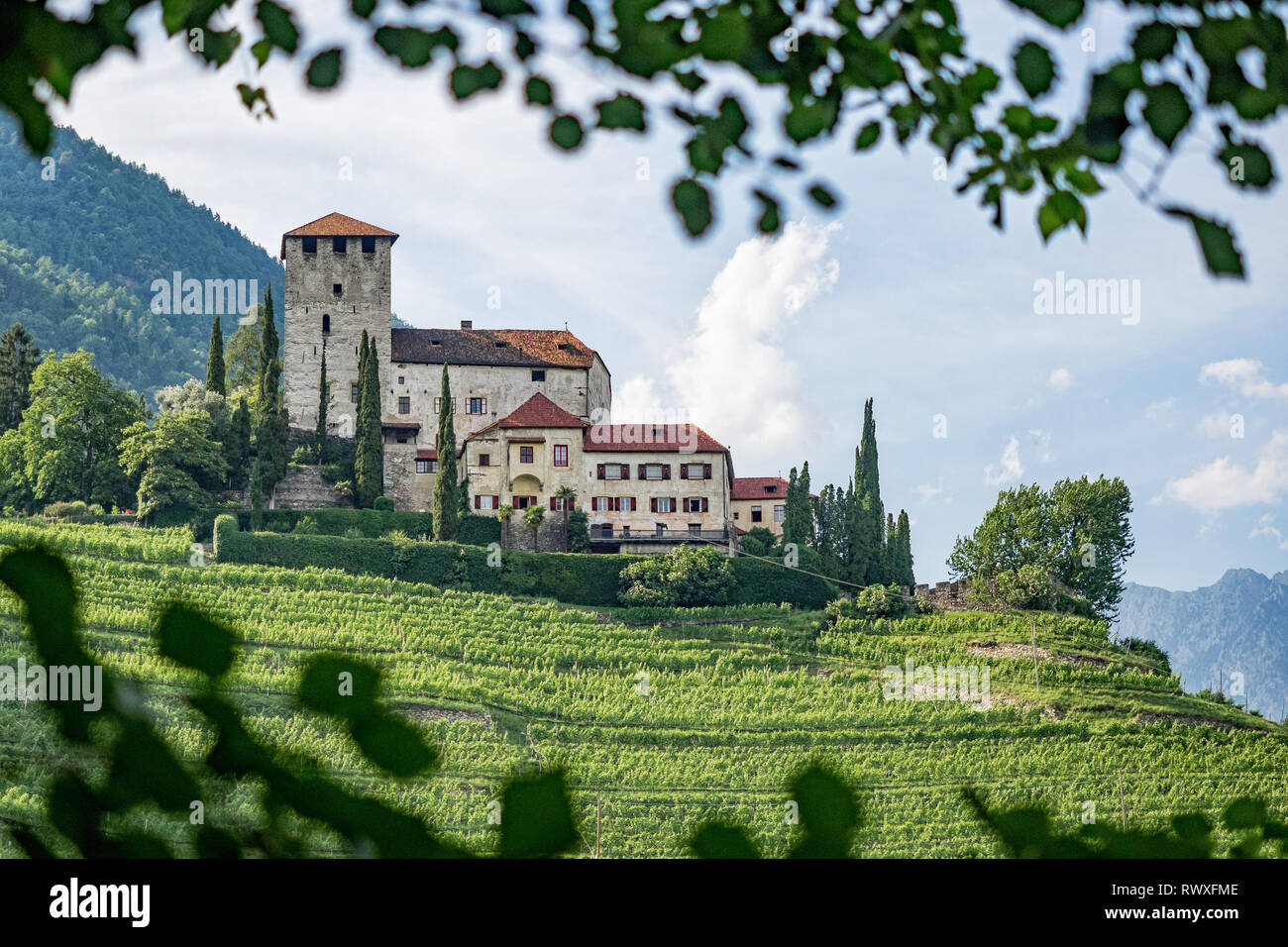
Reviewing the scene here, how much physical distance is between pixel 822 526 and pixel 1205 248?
47.0m

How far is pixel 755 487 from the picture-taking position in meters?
52.3

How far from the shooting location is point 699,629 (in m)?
44.0

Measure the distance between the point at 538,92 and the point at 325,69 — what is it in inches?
12.6

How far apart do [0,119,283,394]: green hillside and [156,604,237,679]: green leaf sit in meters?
127

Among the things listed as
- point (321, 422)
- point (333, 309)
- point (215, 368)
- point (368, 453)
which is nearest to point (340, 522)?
point (368, 453)

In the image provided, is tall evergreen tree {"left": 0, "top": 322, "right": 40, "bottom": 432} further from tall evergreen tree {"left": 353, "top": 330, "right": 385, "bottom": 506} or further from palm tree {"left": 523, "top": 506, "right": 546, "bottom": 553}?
palm tree {"left": 523, "top": 506, "right": 546, "bottom": 553}

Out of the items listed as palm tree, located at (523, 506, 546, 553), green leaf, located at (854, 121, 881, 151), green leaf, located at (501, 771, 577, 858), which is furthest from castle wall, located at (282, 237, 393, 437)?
green leaf, located at (501, 771, 577, 858)

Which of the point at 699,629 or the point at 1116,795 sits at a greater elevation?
the point at 699,629

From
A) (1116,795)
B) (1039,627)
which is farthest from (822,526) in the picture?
(1116,795)

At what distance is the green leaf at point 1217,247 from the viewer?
1693 millimetres

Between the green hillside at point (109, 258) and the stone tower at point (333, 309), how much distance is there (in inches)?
2830

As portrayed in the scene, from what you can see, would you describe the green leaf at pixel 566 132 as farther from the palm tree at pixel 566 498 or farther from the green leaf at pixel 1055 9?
the palm tree at pixel 566 498

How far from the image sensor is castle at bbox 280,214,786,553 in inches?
1879
